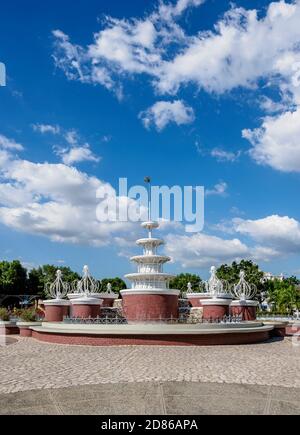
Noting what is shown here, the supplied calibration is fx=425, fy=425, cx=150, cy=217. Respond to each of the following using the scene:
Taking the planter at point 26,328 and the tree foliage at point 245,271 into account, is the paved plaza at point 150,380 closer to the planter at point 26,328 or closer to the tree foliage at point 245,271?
the planter at point 26,328

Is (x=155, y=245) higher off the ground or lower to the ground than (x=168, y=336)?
higher

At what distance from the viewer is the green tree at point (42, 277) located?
255 ft

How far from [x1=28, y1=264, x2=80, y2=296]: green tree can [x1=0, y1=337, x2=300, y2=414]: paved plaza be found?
5804 centimetres

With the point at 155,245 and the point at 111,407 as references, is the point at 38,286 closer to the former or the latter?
the point at 155,245

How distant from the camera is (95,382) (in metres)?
13.3

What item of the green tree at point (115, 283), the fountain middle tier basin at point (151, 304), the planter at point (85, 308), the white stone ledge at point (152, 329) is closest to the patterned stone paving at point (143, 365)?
the white stone ledge at point (152, 329)

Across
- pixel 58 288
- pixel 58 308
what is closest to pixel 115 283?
pixel 58 288

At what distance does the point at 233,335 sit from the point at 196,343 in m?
2.35

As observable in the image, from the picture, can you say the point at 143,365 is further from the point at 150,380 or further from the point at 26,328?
the point at 26,328

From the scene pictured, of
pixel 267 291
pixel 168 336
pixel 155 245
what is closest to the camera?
pixel 168 336

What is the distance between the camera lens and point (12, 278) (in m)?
71.5

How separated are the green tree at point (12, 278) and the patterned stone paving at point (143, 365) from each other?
1972 inches

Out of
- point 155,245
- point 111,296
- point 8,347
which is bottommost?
point 8,347
